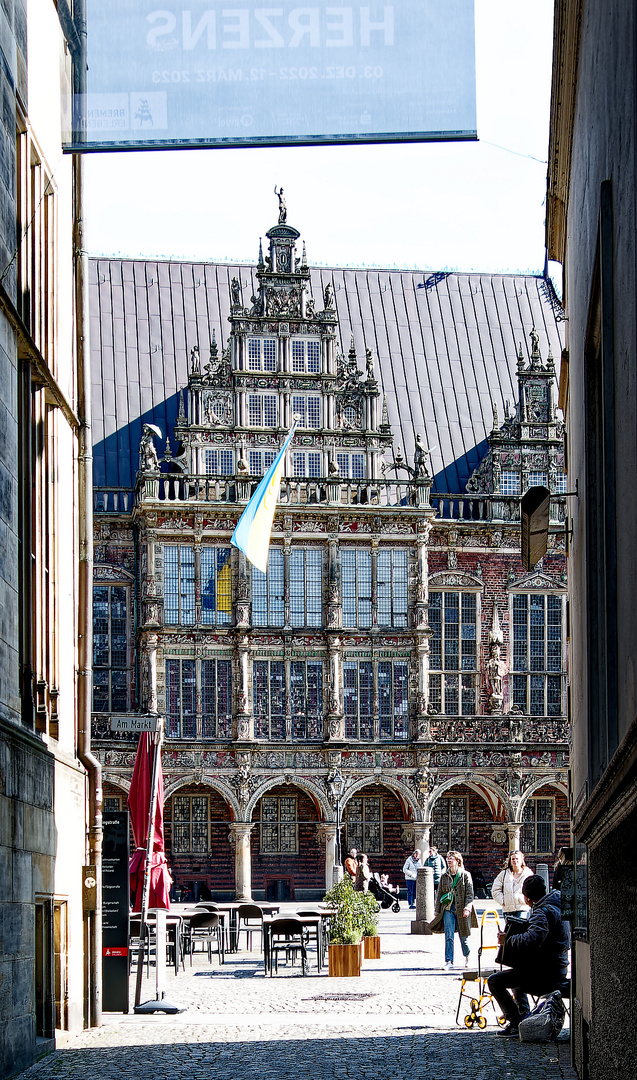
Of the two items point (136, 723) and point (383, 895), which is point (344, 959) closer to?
point (136, 723)

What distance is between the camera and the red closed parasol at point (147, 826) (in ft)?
55.7

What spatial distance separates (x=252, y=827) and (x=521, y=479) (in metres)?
11.4

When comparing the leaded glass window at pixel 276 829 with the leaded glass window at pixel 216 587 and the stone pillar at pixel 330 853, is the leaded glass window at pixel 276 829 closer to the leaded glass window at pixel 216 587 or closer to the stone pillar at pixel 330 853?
the stone pillar at pixel 330 853

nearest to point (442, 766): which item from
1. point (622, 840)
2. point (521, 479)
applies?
point (521, 479)

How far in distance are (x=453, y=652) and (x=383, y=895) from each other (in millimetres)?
6896

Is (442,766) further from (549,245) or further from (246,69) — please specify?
(246,69)

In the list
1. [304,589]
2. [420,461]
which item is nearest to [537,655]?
[420,461]

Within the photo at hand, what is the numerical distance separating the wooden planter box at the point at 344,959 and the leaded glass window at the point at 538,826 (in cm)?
2091

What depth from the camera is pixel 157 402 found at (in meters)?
41.1

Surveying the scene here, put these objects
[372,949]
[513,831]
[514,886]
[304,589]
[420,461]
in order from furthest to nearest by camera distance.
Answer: [420,461] → [513,831] → [304,589] → [372,949] → [514,886]

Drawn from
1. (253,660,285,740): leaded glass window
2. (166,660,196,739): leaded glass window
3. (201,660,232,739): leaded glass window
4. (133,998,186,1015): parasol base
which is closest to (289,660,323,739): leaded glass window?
(253,660,285,740): leaded glass window

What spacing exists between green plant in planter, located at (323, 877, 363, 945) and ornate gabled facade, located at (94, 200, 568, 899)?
1803cm

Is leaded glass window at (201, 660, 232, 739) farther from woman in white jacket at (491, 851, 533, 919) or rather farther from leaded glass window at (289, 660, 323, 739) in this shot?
woman in white jacket at (491, 851, 533, 919)

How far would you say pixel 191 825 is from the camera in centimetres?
3812
